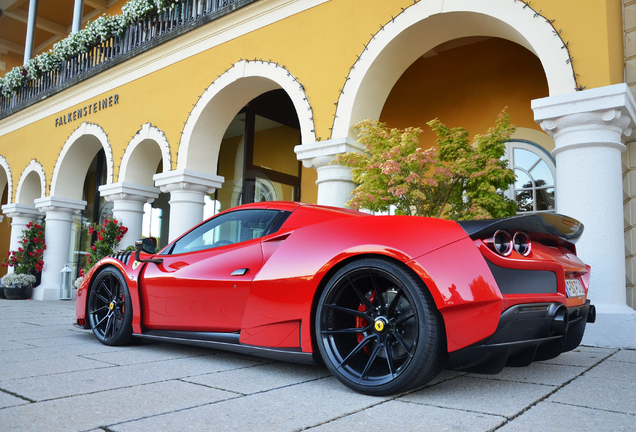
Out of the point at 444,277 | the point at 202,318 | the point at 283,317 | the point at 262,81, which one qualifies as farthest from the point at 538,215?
the point at 262,81

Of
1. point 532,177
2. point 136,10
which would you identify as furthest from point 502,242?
point 136,10

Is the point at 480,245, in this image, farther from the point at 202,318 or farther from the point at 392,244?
the point at 202,318

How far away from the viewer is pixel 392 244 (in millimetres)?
2357

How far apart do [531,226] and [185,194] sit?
7.14 meters

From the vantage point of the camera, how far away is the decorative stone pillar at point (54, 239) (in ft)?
39.4

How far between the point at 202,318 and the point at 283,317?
746 mm

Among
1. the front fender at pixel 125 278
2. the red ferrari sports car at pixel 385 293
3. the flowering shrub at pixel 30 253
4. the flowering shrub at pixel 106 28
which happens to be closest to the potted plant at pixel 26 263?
the flowering shrub at pixel 30 253

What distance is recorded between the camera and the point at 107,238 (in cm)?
984

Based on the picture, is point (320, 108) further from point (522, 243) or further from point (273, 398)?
point (273, 398)

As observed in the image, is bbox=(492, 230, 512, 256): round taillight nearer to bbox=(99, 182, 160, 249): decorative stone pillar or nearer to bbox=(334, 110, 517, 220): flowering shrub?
bbox=(334, 110, 517, 220): flowering shrub

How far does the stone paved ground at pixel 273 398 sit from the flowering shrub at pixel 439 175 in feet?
7.24

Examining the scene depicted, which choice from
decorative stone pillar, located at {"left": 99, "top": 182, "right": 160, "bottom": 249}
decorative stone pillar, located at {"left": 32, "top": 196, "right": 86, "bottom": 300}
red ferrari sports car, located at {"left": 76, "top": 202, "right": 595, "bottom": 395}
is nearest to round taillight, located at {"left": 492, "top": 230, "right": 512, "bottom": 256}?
red ferrari sports car, located at {"left": 76, "top": 202, "right": 595, "bottom": 395}

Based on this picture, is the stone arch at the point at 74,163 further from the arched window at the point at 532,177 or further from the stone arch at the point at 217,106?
the arched window at the point at 532,177

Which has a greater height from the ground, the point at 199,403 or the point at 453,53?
the point at 453,53
